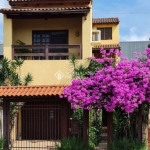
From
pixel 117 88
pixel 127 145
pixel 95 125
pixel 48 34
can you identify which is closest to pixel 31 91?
pixel 95 125

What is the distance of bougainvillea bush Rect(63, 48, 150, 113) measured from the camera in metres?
14.0

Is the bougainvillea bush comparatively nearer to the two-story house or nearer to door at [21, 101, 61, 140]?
the two-story house

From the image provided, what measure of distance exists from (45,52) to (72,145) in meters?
6.91

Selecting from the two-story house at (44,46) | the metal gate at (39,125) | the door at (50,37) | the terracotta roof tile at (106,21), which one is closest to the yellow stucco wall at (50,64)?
the two-story house at (44,46)

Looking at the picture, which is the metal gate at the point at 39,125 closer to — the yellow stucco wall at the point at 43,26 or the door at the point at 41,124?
the door at the point at 41,124

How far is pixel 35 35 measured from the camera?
74.7ft

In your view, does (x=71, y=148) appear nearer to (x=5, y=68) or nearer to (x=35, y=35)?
(x=5, y=68)

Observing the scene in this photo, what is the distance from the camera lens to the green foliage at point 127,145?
14.7 metres

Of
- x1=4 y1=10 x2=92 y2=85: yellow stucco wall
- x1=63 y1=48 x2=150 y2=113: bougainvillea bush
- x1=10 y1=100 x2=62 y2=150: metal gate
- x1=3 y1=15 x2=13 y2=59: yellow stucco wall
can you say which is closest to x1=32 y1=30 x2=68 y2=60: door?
x1=4 y1=10 x2=92 y2=85: yellow stucco wall

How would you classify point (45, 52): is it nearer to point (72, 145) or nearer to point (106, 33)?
point (72, 145)

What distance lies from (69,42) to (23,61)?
346cm

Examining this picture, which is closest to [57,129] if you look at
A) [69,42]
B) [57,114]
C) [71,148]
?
[57,114]

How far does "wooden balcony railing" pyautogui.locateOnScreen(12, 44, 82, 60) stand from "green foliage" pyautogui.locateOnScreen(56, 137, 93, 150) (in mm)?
6208

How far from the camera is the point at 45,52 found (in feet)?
67.8
